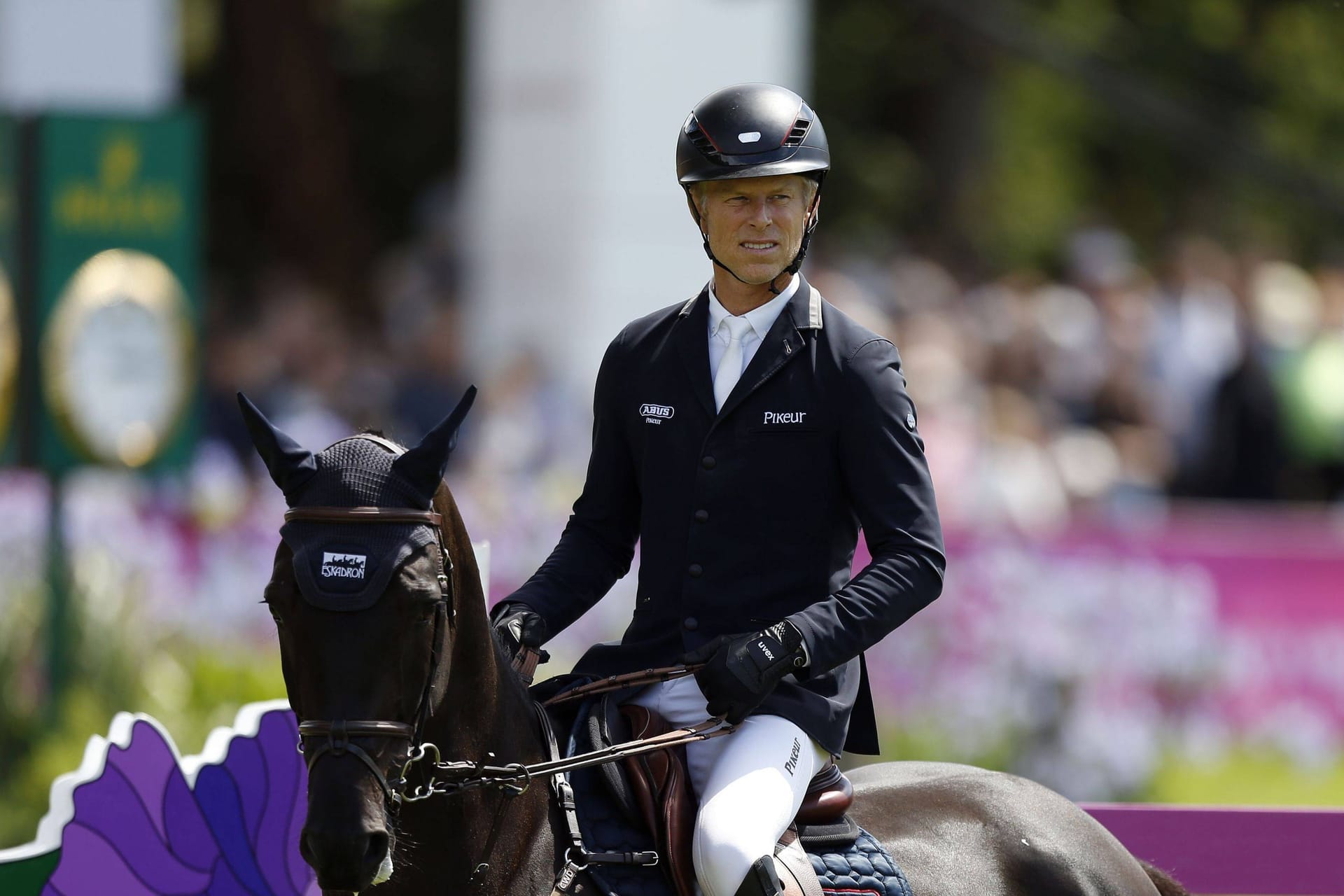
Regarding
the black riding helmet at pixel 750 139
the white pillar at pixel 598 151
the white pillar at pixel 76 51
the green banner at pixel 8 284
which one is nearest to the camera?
the black riding helmet at pixel 750 139

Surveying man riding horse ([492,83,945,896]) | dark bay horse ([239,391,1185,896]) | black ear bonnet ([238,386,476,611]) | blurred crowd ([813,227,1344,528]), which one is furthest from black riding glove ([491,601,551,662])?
blurred crowd ([813,227,1344,528])

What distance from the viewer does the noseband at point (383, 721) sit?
3.47 metres

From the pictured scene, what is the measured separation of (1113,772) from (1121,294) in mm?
4021

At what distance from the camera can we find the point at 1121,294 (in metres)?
13.4

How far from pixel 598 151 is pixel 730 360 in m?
9.78

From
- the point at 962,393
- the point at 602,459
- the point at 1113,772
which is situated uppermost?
the point at 602,459

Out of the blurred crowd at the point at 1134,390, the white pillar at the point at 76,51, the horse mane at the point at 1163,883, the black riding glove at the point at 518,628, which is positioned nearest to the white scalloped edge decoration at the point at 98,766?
the black riding glove at the point at 518,628

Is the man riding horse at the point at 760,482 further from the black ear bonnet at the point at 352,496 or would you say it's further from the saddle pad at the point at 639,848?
the black ear bonnet at the point at 352,496

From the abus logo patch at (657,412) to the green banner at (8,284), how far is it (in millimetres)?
6588

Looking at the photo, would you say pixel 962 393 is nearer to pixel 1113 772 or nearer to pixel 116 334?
pixel 1113 772

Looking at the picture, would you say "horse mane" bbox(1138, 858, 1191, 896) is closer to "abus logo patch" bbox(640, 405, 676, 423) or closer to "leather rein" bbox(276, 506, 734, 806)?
"leather rein" bbox(276, 506, 734, 806)

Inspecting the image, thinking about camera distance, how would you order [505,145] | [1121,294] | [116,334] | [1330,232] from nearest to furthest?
[116,334] → [1121,294] → [505,145] → [1330,232]

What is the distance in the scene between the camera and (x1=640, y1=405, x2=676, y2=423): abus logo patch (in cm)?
423

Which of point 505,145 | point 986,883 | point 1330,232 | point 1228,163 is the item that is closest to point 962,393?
point 505,145
